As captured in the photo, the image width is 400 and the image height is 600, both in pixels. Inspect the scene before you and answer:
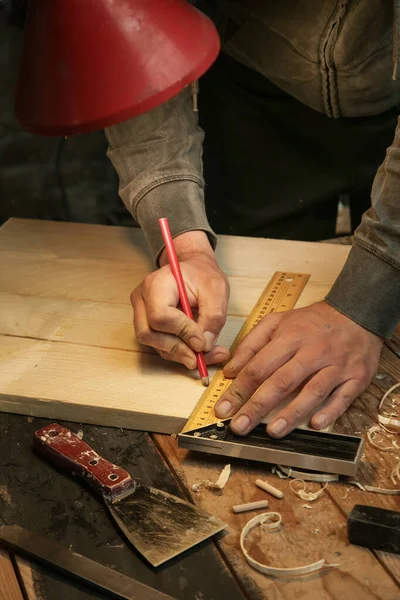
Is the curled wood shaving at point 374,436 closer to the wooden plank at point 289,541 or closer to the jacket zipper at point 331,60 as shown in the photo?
the wooden plank at point 289,541

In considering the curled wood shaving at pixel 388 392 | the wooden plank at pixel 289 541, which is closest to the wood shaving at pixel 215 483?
the wooden plank at pixel 289 541

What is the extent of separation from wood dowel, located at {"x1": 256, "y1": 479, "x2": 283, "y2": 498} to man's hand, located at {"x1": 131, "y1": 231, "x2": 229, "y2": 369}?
1.10 ft

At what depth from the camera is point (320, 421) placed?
4.74 ft

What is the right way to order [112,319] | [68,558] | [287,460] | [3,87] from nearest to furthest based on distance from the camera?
[68,558], [287,460], [112,319], [3,87]

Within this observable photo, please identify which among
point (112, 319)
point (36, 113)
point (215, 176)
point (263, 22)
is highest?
point (36, 113)

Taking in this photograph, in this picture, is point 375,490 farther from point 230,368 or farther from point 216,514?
point 230,368

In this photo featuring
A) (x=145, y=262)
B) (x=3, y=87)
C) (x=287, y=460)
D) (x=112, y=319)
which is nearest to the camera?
(x=287, y=460)

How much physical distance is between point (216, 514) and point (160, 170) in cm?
97

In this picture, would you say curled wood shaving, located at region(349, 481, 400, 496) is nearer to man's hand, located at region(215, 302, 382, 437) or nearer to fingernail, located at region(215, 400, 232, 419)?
man's hand, located at region(215, 302, 382, 437)

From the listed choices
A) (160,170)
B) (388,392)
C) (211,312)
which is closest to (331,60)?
(160,170)

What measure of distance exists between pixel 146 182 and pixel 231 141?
0.81m

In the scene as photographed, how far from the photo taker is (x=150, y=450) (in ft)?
4.83

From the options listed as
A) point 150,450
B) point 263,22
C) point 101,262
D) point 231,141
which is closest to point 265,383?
point 150,450

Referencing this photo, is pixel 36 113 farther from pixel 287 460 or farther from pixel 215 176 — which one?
pixel 215 176
